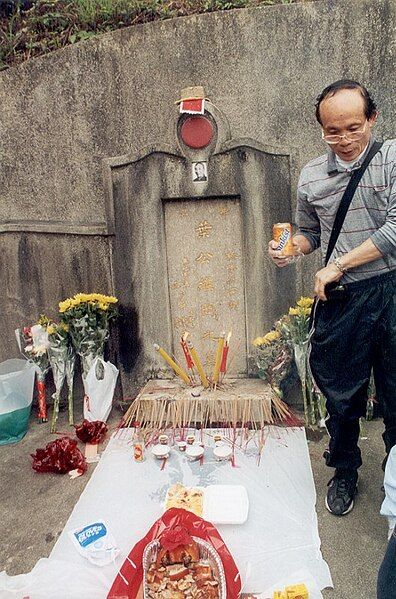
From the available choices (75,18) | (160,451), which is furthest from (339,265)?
(75,18)

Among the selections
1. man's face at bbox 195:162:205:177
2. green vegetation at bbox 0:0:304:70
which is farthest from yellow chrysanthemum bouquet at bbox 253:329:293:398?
green vegetation at bbox 0:0:304:70

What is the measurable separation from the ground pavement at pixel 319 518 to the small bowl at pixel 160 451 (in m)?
0.52

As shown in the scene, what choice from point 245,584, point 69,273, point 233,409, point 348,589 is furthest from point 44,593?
point 69,273

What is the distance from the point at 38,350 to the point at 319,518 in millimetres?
2875

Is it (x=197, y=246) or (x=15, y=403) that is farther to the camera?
(x=197, y=246)

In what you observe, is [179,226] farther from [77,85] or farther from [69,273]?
[77,85]

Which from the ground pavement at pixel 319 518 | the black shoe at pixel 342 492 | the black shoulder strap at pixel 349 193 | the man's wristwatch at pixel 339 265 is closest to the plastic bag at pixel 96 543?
the ground pavement at pixel 319 518

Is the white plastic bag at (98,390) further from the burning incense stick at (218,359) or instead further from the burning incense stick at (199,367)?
the burning incense stick at (218,359)

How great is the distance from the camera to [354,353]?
10.5 feet

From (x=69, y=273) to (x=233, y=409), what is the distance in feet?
6.84

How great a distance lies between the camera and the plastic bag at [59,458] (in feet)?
13.7

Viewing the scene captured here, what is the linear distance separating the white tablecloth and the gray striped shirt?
1.62 meters

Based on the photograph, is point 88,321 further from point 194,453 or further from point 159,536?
point 159,536

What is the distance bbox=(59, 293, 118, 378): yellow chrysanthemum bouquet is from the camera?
4.75 metres
